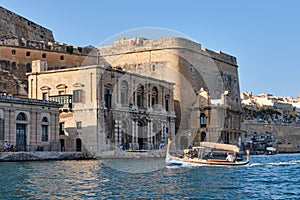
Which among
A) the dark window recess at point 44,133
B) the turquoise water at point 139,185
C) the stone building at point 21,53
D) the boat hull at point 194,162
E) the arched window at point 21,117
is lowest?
the turquoise water at point 139,185

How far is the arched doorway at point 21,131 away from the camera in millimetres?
35844

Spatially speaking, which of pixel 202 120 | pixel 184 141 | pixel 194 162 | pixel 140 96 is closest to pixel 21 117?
pixel 194 162

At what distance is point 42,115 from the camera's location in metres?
37.7

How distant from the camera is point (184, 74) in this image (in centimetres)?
5819

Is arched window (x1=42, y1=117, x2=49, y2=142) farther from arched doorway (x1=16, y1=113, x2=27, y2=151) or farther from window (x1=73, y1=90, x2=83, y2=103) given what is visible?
window (x1=73, y1=90, x2=83, y2=103)

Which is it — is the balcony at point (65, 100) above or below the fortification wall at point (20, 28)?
below

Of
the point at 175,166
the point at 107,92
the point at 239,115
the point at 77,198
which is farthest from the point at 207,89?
the point at 77,198

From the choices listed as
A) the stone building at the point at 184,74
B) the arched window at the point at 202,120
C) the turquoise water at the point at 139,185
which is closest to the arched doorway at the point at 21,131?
the turquoise water at the point at 139,185

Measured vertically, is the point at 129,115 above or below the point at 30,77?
below

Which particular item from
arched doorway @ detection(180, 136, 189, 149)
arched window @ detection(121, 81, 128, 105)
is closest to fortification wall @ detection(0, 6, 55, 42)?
arched window @ detection(121, 81, 128, 105)

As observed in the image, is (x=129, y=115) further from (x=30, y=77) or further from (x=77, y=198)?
(x=77, y=198)

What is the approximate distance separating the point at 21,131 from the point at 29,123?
2.59 ft

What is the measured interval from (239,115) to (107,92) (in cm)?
2424

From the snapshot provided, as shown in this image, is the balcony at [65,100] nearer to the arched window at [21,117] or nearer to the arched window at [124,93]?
the arched window at [124,93]
